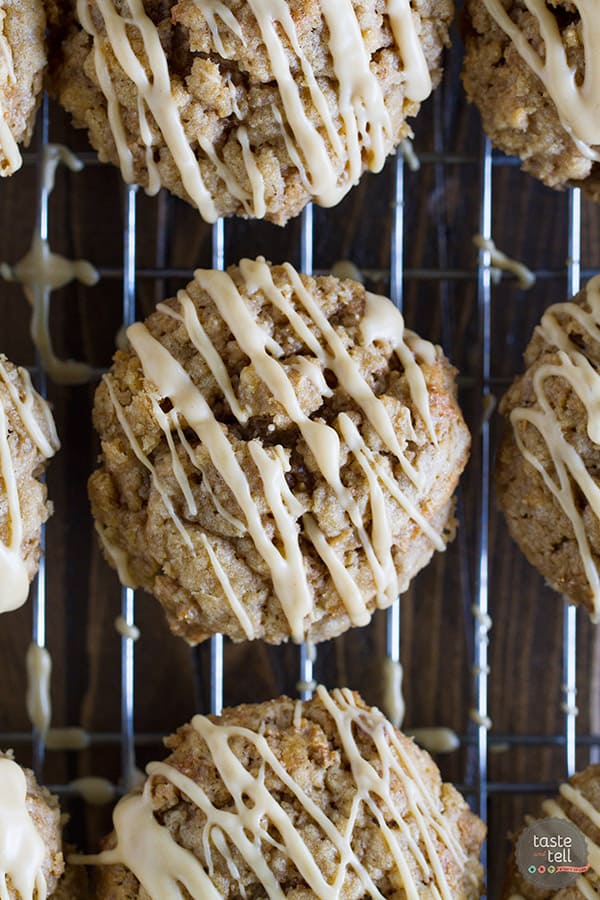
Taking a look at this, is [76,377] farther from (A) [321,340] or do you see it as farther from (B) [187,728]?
(B) [187,728]

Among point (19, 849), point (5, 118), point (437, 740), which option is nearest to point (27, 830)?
point (19, 849)

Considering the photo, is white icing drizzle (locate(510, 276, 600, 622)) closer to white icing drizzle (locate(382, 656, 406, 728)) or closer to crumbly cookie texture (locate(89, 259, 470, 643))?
crumbly cookie texture (locate(89, 259, 470, 643))

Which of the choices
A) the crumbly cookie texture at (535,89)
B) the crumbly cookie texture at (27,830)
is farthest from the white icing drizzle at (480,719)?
the crumbly cookie texture at (535,89)

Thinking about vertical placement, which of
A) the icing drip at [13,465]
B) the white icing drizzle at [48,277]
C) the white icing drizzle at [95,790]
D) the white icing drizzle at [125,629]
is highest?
the white icing drizzle at [48,277]

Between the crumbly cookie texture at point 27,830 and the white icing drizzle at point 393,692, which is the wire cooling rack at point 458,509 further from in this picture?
the crumbly cookie texture at point 27,830

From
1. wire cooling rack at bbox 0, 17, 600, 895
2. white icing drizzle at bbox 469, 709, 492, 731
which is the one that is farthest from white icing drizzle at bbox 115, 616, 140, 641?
white icing drizzle at bbox 469, 709, 492, 731

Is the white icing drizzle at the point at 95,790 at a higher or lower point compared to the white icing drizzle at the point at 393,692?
lower
